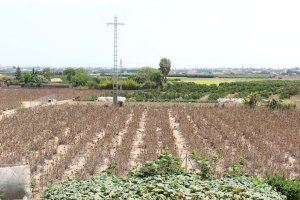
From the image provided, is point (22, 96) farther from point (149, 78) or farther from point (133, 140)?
point (133, 140)

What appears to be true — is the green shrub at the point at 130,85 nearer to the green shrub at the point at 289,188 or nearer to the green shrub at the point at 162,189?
the green shrub at the point at 289,188

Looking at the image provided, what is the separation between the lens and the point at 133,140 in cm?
1769

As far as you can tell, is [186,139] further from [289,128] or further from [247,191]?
[247,191]

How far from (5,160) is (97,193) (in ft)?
22.6

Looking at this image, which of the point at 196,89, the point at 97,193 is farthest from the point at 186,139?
the point at 196,89

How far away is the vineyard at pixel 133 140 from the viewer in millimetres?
13211

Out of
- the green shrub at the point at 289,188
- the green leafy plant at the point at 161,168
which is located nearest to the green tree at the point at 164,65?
the green leafy plant at the point at 161,168

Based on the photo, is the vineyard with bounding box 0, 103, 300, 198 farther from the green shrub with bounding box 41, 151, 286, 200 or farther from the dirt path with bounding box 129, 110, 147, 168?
the green shrub with bounding box 41, 151, 286, 200

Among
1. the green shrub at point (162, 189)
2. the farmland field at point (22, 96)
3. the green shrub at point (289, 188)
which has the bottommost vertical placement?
the farmland field at point (22, 96)

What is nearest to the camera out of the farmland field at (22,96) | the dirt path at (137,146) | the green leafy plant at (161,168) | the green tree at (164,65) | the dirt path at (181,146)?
the green leafy plant at (161,168)

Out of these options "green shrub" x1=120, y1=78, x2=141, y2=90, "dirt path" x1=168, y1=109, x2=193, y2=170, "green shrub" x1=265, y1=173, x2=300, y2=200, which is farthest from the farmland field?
"green shrub" x1=265, y1=173, x2=300, y2=200

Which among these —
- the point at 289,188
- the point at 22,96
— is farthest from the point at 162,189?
the point at 22,96

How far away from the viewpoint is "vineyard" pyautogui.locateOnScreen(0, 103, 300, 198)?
13.2 m

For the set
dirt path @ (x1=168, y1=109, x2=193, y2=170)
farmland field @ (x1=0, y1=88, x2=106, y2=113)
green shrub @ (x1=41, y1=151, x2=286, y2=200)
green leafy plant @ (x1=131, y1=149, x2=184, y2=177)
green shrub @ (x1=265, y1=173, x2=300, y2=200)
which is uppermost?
green shrub @ (x1=41, y1=151, x2=286, y2=200)
